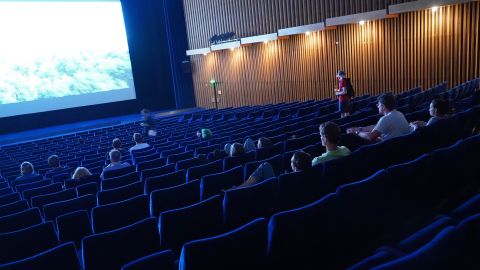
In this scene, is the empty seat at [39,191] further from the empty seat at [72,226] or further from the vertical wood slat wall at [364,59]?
the vertical wood slat wall at [364,59]

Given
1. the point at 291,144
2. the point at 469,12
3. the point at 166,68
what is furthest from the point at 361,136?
the point at 166,68

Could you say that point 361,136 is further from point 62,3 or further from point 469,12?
point 62,3

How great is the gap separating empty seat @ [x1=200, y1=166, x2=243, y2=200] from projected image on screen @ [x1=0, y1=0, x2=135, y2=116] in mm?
16020

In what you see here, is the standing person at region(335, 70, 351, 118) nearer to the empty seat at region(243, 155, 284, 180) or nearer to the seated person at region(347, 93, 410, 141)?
the seated person at region(347, 93, 410, 141)

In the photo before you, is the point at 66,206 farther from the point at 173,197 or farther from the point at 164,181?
the point at 173,197

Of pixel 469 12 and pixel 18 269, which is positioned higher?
pixel 469 12

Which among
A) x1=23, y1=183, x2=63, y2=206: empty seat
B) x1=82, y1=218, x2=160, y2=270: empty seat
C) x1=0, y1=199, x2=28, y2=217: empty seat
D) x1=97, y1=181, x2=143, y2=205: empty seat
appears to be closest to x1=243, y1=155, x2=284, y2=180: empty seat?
x1=97, y1=181, x2=143, y2=205: empty seat

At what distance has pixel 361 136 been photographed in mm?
5281

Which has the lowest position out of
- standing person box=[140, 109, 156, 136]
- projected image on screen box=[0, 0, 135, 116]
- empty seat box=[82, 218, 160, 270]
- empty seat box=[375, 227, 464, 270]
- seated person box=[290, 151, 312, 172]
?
standing person box=[140, 109, 156, 136]

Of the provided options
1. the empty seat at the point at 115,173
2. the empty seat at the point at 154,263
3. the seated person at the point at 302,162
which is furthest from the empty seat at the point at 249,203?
the empty seat at the point at 115,173

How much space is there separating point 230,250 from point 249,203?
3.43 ft

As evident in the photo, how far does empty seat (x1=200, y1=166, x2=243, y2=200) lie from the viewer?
3959mm

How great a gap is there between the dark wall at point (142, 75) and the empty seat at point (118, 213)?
18126 millimetres

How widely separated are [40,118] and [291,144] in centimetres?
1776
